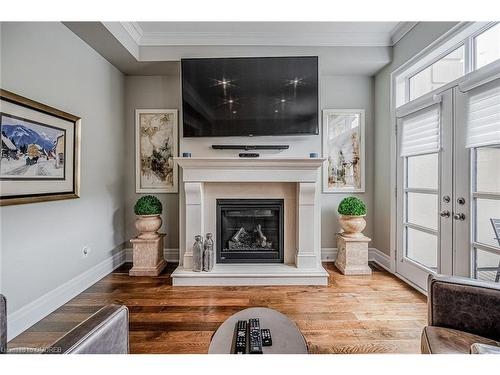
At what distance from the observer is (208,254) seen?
2.94 m

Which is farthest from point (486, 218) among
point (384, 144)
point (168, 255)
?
point (168, 255)

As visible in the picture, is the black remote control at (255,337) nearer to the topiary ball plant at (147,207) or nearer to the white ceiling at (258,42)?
the topiary ball plant at (147,207)

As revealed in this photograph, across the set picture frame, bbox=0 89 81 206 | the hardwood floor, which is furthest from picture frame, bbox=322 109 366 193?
picture frame, bbox=0 89 81 206

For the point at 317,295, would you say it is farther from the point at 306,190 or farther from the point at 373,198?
the point at 373,198

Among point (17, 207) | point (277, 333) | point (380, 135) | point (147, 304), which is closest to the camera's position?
point (277, 333)

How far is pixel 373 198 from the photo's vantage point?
3689 millimetres

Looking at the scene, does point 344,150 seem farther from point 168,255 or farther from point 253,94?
point 168,255

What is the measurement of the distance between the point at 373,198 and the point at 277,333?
300 cm

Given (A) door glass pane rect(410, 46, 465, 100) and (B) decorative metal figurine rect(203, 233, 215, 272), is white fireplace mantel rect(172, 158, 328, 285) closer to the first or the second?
(B) decorative metal figurine rect(203, 233, 215, 272)

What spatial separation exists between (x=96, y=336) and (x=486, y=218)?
8.62ft

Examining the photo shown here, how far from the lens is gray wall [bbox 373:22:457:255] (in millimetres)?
3023
